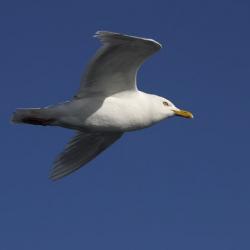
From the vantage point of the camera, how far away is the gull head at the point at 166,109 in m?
17.3

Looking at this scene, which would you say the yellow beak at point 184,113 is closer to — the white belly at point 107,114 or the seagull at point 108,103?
the seagull at point 108,103

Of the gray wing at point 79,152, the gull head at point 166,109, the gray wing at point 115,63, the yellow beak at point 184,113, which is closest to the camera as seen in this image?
the gray wing at point 115,63

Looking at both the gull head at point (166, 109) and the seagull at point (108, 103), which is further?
the gull head at point (166, 109)

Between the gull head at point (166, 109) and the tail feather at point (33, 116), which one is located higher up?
the gull head at point (166, 109)

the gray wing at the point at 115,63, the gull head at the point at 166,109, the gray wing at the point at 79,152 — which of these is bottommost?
the gray wing at the point at 79,152

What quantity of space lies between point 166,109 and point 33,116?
283cm

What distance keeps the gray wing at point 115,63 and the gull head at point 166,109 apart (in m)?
0.84

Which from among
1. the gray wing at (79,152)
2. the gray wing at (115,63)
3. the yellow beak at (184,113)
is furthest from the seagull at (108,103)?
the gray wing at (79,152)

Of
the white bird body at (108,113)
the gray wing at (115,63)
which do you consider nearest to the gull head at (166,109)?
the white bird body at (108,113)

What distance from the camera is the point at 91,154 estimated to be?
18.9 metres

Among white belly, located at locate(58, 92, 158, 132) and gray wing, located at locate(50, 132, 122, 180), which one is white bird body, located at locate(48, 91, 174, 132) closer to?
white belly, located at locate(58, 92, 158, 132)

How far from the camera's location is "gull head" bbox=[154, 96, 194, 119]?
56.7 ft

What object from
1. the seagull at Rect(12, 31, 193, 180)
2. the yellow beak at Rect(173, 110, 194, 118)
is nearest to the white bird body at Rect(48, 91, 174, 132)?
the seagull at Rect(12, 31, 193, 180)

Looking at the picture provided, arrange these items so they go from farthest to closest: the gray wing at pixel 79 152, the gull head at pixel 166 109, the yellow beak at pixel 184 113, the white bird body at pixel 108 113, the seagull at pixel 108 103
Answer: the gray wing at pixel 79 152
the yellow beak at pixel 184 113
the gull head at pixel 166 109
the white bird body at pixel 108 113
the seagull at pixel 108 103
